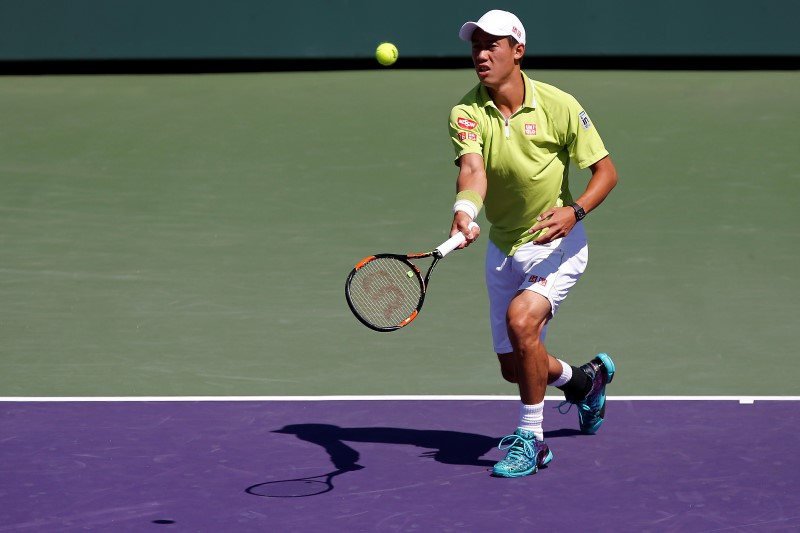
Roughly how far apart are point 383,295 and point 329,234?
469 cm

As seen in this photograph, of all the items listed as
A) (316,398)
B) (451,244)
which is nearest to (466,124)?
(451,244)

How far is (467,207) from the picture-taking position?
602cm

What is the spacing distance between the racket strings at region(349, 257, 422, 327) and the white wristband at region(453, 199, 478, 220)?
1.10ft

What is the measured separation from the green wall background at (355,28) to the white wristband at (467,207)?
8.65m

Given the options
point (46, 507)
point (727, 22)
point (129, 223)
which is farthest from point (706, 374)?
point (727, 22)

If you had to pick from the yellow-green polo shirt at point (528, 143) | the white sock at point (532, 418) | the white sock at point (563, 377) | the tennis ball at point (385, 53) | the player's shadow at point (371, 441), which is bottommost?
the player's shadow at point (371, 441)

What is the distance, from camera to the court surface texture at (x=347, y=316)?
5.99m

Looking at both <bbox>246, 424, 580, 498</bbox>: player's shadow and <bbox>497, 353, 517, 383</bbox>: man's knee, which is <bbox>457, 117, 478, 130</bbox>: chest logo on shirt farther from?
<bbox>246, 424, 580, 498</bbox>: player's shadow

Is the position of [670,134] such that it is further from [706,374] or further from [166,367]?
[166,367]

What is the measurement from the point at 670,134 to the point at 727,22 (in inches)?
91.0

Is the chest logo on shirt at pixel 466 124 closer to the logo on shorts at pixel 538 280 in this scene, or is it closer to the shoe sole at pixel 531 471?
the logo on shorts at pixel 538 280

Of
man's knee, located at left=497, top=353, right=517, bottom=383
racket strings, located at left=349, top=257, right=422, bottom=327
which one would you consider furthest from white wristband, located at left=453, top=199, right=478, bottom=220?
man's knee, located at left=497, top=353, right=517, bottom=383

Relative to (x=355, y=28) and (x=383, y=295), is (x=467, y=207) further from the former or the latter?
(x=355, y=28)

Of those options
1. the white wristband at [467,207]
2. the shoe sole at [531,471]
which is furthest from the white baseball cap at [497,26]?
the shoe sole at [531,471]
